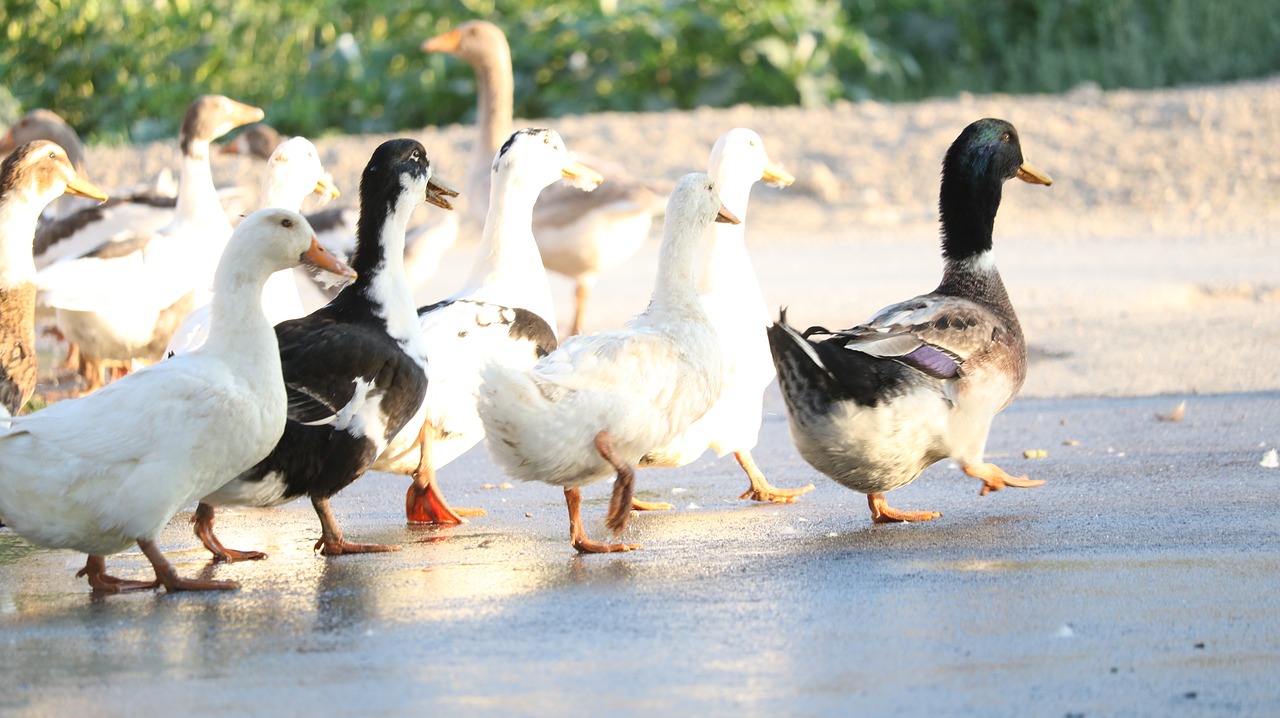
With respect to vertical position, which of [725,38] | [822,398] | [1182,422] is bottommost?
[1182,422]

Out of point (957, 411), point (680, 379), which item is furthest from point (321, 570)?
point (957, 411)

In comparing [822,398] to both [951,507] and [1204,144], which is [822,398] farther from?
[1204,144]

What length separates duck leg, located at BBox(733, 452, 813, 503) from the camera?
6.78 metres

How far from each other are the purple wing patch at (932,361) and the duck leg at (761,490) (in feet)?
2.85

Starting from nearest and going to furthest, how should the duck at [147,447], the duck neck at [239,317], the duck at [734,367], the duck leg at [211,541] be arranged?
the duck at [147,447]
the duck neck at [239,317]
the duck leg at [211,541]
the duck at [734,367]

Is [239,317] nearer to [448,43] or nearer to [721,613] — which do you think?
[721,613]

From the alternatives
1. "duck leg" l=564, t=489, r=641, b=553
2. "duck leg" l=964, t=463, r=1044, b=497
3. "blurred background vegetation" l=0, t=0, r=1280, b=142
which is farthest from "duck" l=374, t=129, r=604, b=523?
"blurred background vegetation" l=0, t=0, r=1280, b=142

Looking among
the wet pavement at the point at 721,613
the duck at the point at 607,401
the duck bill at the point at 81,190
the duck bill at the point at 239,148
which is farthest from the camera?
the duck bill at the point at 239,148

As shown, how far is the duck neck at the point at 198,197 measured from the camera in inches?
372

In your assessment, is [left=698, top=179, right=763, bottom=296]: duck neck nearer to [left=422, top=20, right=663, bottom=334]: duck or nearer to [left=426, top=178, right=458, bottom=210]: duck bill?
[left=426, top=178, right=458, bottom=210]: duck bill

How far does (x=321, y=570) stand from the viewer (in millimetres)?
5516

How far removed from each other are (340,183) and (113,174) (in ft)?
8.39

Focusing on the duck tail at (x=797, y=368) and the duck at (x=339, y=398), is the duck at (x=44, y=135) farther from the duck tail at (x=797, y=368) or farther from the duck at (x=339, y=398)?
the duck tail at (x=797, y=368)

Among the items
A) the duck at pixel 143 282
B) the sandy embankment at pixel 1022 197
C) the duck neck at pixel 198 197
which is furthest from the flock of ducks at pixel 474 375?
the sandy embankment at pixel 1022 197
